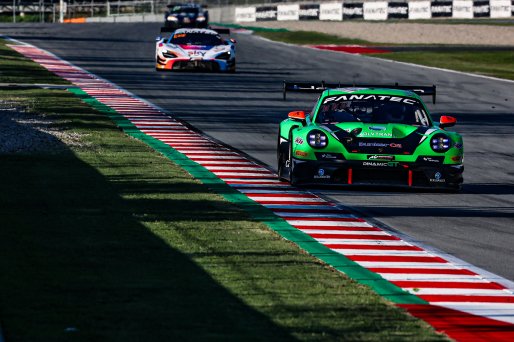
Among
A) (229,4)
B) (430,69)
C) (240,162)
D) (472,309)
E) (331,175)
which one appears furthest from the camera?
(229,4)

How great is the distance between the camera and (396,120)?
50.5 feet

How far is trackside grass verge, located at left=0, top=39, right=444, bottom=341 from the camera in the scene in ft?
24.6

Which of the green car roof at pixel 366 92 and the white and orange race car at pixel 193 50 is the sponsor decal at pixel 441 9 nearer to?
the white and orange race car at pixel 193 50

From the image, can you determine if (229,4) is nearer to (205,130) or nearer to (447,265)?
(205,130)

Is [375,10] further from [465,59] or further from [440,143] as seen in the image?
[440,143]

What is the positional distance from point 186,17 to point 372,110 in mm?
47515

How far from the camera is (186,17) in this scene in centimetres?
6225

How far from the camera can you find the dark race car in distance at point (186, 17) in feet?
203

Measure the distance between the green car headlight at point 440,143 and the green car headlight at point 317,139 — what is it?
1289 mm

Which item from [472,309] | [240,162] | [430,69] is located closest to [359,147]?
[240,162]

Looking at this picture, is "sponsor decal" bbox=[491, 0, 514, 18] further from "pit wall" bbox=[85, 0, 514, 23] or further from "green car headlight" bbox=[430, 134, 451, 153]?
"green car headlight" bbox=[430, 134, 451, 153]

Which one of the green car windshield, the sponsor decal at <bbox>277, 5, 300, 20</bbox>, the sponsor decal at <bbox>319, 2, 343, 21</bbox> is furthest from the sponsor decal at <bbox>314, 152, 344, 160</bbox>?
the sponsor decal at <bbox>277, 5, 300, 20</bbox>

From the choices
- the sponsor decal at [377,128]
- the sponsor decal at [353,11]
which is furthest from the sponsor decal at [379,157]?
the sponsor decal at [353,11]

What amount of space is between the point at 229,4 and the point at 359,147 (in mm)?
72114
